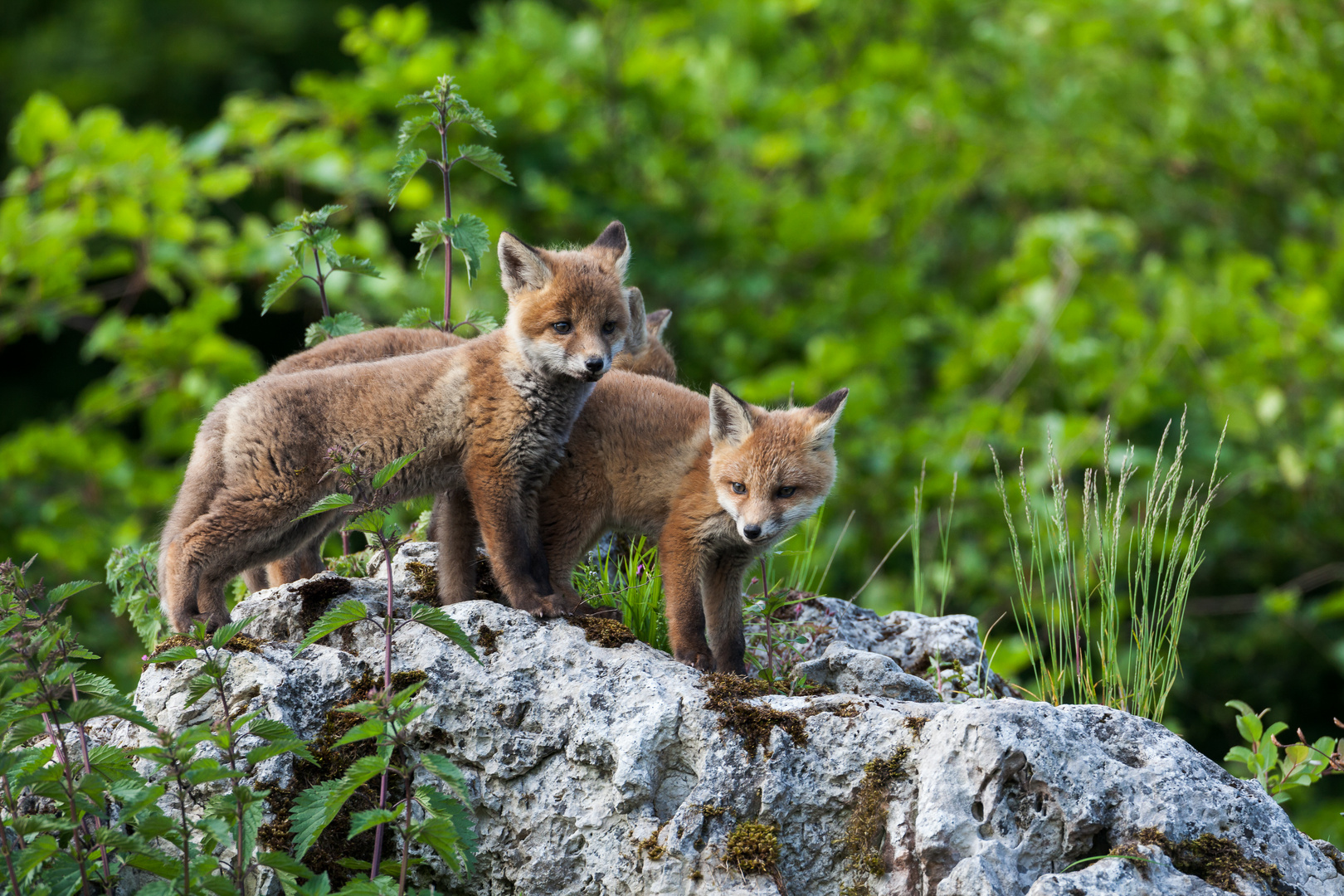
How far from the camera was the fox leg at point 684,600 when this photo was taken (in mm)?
4523

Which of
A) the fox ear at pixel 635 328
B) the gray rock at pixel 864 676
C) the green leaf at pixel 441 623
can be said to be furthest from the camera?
the fox ear at pixel 635 328

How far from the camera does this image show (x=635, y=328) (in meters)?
5.66

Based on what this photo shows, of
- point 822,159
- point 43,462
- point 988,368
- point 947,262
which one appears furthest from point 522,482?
point 947,262

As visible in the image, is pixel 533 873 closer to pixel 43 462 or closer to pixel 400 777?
pixel 400 777

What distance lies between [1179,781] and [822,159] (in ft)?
36.8

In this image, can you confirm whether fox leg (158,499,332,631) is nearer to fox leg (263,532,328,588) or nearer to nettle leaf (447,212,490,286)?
fox leg (263,532,328,588)

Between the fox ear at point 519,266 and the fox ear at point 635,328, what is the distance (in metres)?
0.46

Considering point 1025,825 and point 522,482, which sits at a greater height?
Result: point 522,482

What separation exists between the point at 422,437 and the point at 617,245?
1.53 meters

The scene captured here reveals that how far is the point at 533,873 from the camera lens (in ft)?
11.9

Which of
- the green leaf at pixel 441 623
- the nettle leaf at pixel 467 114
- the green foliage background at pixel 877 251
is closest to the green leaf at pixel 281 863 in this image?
the green leaf at pixel 441 623

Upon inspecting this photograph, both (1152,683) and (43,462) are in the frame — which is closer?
(1152,683)

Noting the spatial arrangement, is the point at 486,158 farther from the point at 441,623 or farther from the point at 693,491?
the point at 441,623

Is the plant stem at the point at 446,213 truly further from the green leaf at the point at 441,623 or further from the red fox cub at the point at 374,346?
the green leaf at the point at 441,623
